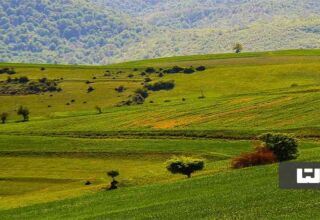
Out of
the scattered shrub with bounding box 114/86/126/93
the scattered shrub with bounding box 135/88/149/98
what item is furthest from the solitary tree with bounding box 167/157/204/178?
the scattered shrub with bounding box 114/86/126/93

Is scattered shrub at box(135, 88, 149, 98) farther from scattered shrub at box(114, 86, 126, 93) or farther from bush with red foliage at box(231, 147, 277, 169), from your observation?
bush with red foliage at box(231, 147, 277, 169)

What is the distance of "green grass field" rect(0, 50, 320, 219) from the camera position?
47906 millimetres

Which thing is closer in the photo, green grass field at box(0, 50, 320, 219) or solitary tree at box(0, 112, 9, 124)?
green grass field at box(0, 50, 320, 219)

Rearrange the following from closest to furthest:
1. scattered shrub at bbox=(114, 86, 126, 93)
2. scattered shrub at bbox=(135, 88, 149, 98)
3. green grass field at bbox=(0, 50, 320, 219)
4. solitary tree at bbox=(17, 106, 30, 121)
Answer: green grass field at bbox=(0, 50, 320, 219) < solitary tree at bbox=(17, 106, 30, 121) < scattered shrub at bbox=(135, 88, 149, 98) < scattered shrub at bbox=(114, 86, 126, 93)

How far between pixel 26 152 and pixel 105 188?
40137mm

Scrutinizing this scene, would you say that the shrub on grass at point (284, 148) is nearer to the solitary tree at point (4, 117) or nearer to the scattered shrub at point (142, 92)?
the solitary tree at point (4, 117)

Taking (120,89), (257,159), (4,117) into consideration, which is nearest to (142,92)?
(120,89)

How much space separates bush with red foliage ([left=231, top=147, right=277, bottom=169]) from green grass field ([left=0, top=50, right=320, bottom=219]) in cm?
165

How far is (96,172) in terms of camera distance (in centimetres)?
8806

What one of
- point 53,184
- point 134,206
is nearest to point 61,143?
point 53,184

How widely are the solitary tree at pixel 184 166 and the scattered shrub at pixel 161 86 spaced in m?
116

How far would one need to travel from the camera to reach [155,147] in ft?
321

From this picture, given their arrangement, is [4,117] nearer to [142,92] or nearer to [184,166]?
[142,92]

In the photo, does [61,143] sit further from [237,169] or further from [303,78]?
[303,78]
